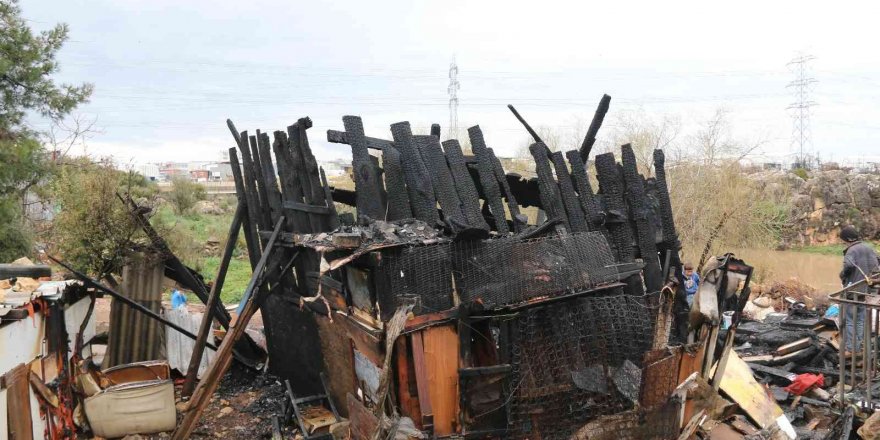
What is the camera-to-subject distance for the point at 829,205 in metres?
32.7

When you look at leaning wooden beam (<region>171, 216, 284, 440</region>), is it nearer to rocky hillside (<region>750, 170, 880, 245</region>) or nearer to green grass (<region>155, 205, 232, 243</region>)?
green grass (<region>155, 205, 232, 243</region>)

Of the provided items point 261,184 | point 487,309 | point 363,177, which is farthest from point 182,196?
point 487,309

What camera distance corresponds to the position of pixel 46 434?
679cm

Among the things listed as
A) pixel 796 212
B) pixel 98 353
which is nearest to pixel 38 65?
pixel 98 353

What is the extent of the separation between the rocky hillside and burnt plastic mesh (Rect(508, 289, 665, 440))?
27792 millimetres

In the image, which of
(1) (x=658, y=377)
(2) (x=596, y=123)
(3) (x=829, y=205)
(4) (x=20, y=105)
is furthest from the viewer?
(3) (x=829, y=205)

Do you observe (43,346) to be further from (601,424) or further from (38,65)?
(38,65)

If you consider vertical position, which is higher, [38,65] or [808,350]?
[38,65]

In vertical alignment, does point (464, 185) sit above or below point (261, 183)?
below

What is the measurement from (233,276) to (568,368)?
63.8ft

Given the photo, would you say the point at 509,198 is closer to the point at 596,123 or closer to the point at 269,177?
the point at 596,123

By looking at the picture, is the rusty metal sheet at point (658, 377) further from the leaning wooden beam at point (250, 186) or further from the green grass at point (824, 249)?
the green grass at point (824, 249)

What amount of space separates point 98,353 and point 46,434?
3.56 m

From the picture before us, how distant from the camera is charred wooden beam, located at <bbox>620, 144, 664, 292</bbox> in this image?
6734 millimetres
